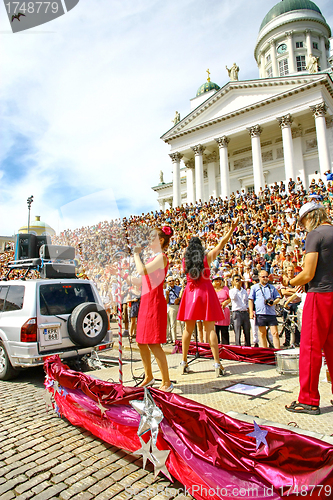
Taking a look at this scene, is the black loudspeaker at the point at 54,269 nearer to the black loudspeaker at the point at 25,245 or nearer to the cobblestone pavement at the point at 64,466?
the black loudspeaker at the point at 25,245

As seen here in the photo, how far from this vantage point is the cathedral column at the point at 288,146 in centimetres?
3186

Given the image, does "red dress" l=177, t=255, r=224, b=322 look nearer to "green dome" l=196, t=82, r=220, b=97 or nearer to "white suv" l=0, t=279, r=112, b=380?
"white suv" l=0, t=279, r=112, b=380

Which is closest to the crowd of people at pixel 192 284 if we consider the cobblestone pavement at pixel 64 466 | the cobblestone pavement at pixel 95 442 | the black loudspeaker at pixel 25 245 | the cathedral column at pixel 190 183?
the cobblestone pavement at pixel 95 442

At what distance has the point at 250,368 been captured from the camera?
16.4ft

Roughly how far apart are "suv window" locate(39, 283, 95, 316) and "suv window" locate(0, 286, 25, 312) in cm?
40

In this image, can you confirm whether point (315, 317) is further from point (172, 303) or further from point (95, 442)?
point (172, 303)

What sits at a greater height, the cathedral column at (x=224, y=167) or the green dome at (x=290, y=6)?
the green dome at (x=290, y=6)

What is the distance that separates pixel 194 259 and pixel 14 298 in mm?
3359

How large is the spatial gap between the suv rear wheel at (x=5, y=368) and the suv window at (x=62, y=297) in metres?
1.02

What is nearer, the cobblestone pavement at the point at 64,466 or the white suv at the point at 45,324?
the cobblestone pavement at the point at 64,466

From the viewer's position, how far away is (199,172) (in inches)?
1556

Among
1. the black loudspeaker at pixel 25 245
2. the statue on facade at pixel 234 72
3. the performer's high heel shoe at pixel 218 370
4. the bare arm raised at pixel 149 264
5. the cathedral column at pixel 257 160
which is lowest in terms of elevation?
the performer's high heel shoe at pixel 218 370

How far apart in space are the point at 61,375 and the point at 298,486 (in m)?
2.83

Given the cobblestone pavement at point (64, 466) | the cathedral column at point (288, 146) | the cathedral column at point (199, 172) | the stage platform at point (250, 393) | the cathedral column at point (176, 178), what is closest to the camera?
the cobblestone pavement at point (64, 466)
